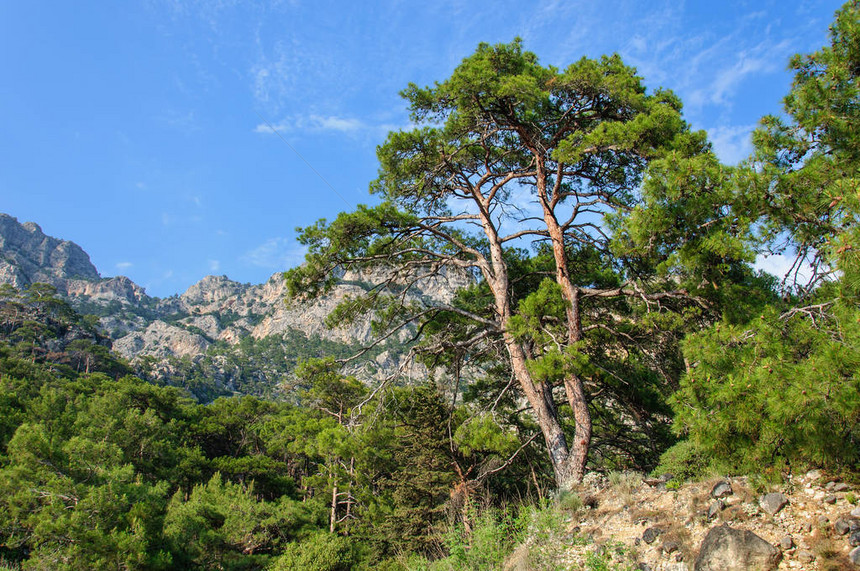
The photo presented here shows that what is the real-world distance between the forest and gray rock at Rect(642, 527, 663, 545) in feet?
2.53

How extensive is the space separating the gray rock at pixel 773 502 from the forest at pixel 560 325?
23cm

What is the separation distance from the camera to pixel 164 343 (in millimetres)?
118750

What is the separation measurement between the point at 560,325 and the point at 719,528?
15.1ft

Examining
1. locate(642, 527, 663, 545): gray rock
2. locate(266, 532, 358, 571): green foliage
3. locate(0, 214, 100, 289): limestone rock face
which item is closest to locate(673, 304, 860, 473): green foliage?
locate(642, 527, 663, 545): gray rock

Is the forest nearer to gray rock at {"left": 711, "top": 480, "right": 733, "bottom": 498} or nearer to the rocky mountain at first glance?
gray rock at {"left": 711, "top": 480, "right": 733, "bottom": 498}

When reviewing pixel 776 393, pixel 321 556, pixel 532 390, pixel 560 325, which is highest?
pixel 560 325

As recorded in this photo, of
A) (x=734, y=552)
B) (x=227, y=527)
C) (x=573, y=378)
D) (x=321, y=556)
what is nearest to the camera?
(x=734, y=552)

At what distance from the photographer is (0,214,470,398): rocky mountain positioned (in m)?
95.4

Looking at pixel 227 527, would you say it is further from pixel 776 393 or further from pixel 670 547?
pixel 776 393

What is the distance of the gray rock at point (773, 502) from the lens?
3.58 m

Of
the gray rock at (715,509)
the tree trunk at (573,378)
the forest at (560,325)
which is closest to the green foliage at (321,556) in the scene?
the forest at (560,325)

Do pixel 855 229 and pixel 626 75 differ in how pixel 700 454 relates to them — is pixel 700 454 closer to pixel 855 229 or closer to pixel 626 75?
pixel 855 229

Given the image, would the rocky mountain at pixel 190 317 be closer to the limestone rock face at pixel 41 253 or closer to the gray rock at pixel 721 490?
the limestone rock face at pixel 41 253

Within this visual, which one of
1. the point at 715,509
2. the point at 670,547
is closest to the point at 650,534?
the point at 670,547
